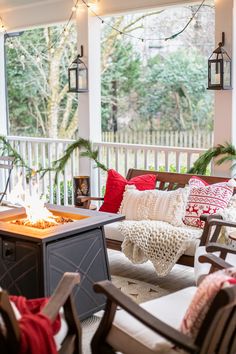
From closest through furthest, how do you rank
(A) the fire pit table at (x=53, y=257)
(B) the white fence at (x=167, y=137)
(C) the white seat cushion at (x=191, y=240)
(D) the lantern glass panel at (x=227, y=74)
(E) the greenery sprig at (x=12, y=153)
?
(A) the fire pit table at (x=53, y=257) < (C) the white seat cushion at (x=191, y=240) < (D) the lantern glass panel at (x=227, y=74) < (E) the greenery sprig at (x=12, y=153) < (B) the white fence at (x=167, y=137)

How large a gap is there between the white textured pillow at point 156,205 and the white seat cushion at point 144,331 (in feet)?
5.62

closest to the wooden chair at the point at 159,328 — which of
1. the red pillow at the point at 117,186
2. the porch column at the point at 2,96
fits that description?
→ the red pillow at the point at 117,186

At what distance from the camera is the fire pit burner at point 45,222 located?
3.74 m

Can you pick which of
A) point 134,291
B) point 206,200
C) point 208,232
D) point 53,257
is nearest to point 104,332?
point 53,257

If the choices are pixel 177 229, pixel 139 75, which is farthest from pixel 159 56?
pixel 177 229

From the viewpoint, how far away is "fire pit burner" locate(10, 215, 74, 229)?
3.74 meters

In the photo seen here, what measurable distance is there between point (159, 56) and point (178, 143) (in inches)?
73.4

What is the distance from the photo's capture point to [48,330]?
7.23ft

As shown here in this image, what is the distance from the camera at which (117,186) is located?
195 inches

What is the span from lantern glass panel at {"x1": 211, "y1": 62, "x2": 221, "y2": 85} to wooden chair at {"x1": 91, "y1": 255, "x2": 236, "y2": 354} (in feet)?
8.63

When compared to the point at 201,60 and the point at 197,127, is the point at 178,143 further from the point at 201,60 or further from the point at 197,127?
the point at 201,60

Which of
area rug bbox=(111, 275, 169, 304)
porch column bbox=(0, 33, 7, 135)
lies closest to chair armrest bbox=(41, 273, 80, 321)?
area rug bbox=(111, 275, 169, 304)

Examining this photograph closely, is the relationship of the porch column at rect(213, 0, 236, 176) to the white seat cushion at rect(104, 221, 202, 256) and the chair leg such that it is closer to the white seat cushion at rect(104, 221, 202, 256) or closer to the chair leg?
the white seat cushion at rect(104, 221, 202, 256)

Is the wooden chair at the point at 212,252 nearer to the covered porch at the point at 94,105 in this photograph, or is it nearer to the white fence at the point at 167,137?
the covered porch at the point at 94,105
